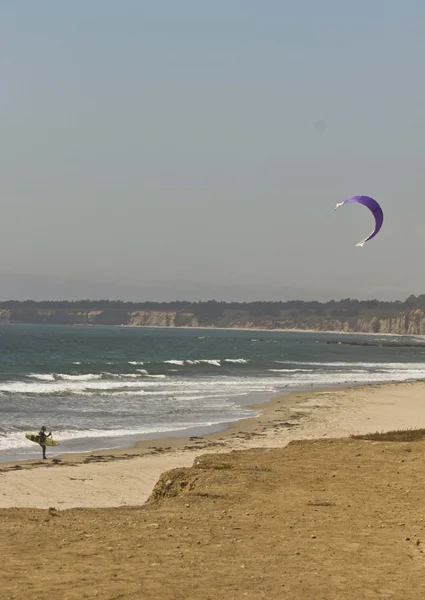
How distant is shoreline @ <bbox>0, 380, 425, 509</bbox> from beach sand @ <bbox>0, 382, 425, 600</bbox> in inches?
4.0

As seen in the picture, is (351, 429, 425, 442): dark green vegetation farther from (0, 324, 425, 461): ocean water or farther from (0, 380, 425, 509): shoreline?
(0, 324, 425, 461): ocean water

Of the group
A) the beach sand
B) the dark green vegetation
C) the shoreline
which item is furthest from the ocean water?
the dark green vegetation

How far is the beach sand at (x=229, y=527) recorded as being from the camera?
858 cm

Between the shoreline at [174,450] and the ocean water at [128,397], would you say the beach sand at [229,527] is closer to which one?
the shoreline at [174,450]

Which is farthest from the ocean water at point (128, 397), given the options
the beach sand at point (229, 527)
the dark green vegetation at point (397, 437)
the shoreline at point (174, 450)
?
the dark green vegetation at point (397, 437)

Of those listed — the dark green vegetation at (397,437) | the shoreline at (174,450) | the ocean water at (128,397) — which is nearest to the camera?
Answer: the shoreline at (174,450)

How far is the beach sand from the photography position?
858 cm

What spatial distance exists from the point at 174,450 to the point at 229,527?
11.8m

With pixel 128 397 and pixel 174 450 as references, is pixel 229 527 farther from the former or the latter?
pixel 128 397

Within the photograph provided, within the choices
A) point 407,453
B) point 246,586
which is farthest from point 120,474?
point 246,586

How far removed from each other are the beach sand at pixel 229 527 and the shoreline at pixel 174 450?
0.34 ft

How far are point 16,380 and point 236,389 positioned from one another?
14609mm

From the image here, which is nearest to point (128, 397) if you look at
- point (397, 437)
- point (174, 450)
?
point (174, 450)

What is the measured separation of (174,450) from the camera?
22.8m
